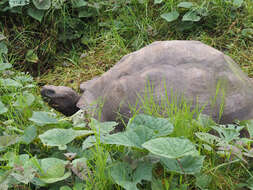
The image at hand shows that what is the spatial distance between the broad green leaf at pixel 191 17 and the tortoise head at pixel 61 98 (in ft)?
4.41

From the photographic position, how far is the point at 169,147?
3.34ft

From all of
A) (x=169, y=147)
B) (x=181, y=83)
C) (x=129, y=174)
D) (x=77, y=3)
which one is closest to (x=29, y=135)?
(x=129, y=174)

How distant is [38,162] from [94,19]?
241cm

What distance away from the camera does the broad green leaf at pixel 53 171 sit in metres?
1.08

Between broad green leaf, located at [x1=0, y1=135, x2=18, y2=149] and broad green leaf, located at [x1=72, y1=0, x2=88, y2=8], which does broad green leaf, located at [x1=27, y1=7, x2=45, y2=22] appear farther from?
broad green leaf, located at [x1=0, y1=135, x2=18, y2=149]

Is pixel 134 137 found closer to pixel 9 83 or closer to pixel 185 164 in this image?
pixel 185 164

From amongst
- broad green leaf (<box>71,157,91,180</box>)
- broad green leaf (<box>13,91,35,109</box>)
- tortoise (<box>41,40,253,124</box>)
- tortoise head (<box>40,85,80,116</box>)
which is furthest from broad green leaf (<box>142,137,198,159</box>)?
tortoise head (<box>40,85,80,116</box>)

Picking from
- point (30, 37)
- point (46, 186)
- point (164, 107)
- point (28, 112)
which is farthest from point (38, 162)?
point (30, 37)

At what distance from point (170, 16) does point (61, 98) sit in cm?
146

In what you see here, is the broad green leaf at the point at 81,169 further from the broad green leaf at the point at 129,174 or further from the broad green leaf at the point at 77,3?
the broad green leaf at the point at 77,3

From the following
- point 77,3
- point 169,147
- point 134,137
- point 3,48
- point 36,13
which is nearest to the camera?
point 169,147

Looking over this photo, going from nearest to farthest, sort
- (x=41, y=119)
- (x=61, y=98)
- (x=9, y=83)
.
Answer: (x=41, y=119), (x=61, y=98), (x=9, y=83)

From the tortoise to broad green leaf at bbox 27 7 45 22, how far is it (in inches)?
52.0

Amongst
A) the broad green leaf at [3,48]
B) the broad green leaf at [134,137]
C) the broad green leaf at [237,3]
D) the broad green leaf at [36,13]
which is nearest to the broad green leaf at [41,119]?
the broad green leaf at [134,137]
